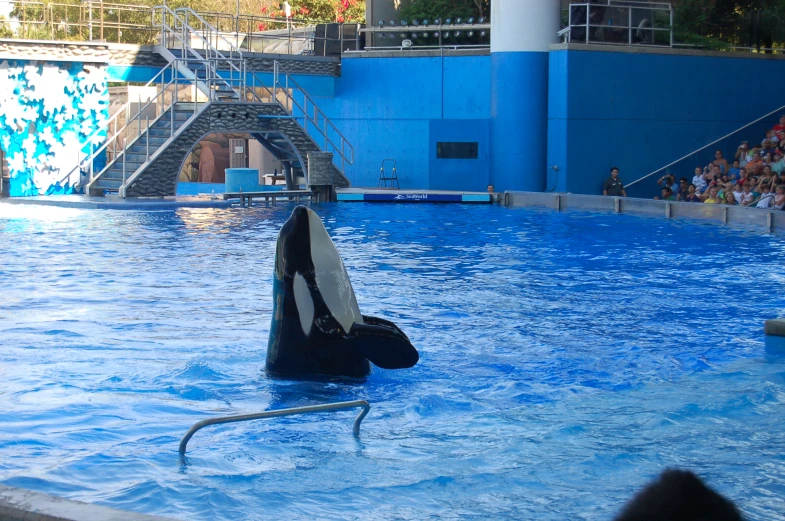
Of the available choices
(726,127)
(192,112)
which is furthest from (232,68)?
(726,127)

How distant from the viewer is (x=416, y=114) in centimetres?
2428

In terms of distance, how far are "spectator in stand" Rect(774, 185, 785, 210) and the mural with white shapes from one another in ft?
47.4

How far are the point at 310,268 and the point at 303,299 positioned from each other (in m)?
0.19

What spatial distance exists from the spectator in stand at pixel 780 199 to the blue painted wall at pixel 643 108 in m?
5.81

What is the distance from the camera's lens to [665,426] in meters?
5.75

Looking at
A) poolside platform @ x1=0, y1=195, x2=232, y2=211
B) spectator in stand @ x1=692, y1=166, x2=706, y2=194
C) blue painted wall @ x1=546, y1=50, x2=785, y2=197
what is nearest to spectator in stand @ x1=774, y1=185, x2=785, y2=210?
spectator in stand @ x1=692, y1=166, x2=706, y2=194

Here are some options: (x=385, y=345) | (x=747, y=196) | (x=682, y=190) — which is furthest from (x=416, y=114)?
(x=385, y=345)

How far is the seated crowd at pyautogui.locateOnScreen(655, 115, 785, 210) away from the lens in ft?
56.9

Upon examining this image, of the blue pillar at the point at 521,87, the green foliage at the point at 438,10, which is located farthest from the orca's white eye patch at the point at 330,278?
the green foliage at the point at 438,10

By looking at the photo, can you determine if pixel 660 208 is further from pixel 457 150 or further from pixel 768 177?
pixel 457 150

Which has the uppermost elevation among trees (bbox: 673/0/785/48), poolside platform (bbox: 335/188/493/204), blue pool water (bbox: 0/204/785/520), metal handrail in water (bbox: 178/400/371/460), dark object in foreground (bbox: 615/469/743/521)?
trees (bbox: 673/0/785/48)

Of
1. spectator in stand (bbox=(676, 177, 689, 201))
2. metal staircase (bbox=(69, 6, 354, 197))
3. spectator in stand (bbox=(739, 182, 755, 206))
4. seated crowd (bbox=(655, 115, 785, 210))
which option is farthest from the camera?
metal staircase (bbox=(69, 6, 354, 197))

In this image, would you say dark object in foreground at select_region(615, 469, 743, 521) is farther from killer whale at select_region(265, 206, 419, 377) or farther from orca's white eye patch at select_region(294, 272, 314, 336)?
orca's white eye patch at select_region(294, 272, 314, 336)

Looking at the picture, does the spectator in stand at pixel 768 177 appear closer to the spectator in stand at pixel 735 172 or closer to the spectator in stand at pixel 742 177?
the spectator in stand at pixel 742 177
